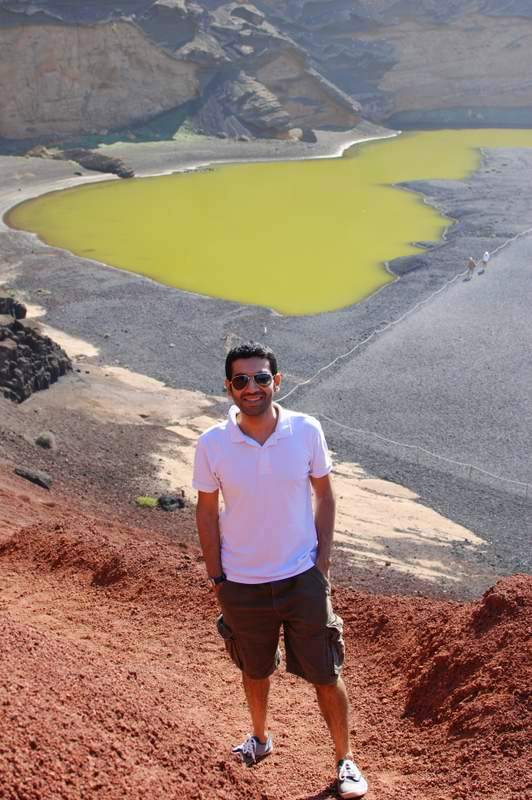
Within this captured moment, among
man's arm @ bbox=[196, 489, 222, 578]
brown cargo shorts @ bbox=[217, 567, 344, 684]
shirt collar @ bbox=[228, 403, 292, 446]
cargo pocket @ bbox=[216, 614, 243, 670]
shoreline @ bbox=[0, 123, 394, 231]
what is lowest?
shoreline @ bbox=[0, 123, 394, 231]

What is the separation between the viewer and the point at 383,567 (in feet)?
33.9

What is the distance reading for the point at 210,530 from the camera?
4.47m

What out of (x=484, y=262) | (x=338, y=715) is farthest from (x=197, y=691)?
(x=484, y=262)

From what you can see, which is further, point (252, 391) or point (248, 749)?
point (248, 749)

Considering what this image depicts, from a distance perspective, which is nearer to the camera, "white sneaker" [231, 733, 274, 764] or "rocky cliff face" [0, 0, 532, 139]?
"white sneaker" [231, 733, 274, 764]

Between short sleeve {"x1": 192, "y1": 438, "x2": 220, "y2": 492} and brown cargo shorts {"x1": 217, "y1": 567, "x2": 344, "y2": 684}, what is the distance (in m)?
0.45

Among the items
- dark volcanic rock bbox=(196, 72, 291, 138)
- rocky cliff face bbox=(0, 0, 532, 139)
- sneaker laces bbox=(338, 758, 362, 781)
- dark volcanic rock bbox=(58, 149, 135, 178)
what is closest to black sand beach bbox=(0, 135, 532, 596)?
sneaker laces bbox=(338, 758, 362, 781)

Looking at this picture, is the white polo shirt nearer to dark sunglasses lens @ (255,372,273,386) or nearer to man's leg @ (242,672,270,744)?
dark sunglasses lens @ (255,372,273,386)

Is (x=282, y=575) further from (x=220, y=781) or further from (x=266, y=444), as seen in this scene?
(x=220, y=781)

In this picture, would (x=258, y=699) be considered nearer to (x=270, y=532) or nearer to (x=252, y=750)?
(x=252, y=750)

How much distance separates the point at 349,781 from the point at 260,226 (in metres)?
27.9

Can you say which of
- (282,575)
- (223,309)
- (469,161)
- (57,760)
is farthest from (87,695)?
(469,161)

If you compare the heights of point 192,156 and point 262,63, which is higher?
point 262,63

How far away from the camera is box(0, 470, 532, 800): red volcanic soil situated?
404 centimetres
